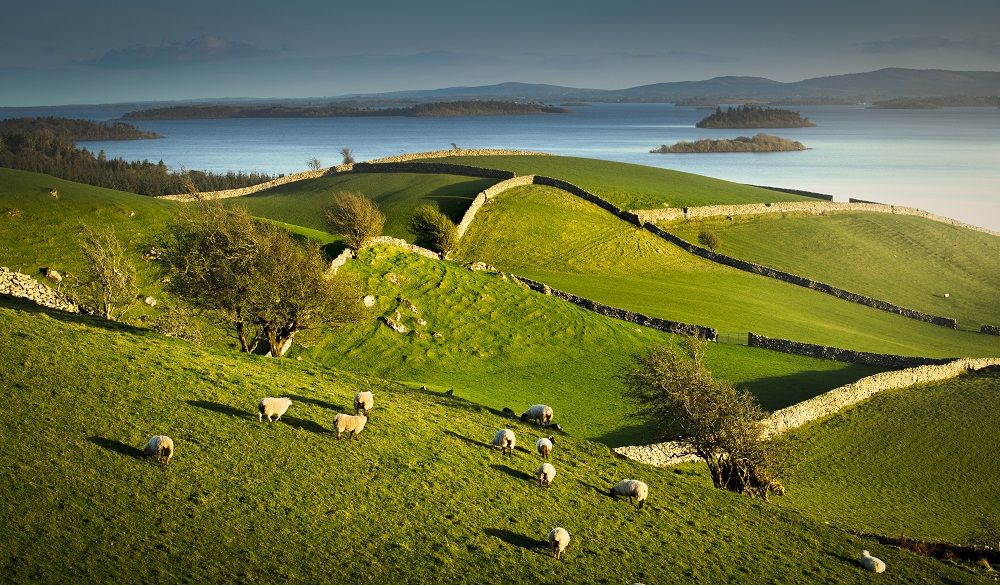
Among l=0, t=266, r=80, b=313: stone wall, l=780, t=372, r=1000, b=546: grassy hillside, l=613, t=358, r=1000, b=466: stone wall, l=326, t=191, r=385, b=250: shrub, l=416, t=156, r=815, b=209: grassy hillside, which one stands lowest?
l=780, t=372, r=1000, b=546: grassy hillside

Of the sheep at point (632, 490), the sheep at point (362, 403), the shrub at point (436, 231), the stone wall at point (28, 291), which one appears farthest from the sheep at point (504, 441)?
the shrub at point (436, 231)

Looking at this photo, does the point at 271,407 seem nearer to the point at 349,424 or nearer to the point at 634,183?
the point at 349,424

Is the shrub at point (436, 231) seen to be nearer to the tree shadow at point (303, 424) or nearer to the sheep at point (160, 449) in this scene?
the tree shadow at point (303, 424)

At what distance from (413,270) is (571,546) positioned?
36.4 meters

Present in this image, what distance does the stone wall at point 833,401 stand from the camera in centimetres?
3532

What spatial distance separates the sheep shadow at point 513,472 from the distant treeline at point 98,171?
121163mm

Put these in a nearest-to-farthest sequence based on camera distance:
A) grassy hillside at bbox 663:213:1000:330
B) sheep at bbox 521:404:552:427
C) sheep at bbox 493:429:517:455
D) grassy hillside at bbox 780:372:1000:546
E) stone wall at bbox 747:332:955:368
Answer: sheep at bbox 493:429:517:455
grassy hillside at bbox 780:372:1000:546
sheep at bbox 521:404:552:427
stone wall at bbox 747:332:955:368
grassy hillside at bbox 663:213:1000:330

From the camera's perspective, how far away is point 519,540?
2205cm

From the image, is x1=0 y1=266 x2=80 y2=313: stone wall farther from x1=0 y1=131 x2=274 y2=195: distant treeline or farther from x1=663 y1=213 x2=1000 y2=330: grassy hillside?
x1=0 y1=131 x2=274 y2=195: distant treeline

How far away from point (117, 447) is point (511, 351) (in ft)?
104

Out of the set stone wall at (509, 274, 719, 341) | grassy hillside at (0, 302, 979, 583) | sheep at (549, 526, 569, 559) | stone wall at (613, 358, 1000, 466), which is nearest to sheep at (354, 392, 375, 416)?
grassy hillside at (0, 302, 979, 583)

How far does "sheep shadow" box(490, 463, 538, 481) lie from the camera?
2653 cm

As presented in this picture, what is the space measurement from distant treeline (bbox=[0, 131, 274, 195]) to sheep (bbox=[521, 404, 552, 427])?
376 feet

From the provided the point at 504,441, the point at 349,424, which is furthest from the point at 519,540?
the point at 349,424
